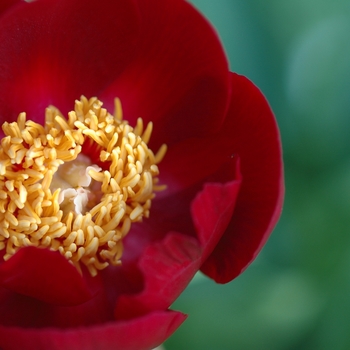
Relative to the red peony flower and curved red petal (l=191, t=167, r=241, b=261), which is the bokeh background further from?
curved red petal (l=191, t=167, r=241, b=261)

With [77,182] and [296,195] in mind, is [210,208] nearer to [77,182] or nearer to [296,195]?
[77,182]

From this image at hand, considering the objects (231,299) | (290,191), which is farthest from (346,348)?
(290,191)

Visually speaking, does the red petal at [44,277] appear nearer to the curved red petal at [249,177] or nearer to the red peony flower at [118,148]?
the red peony flower at [118,148]

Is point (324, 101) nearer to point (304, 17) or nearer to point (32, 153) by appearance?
point (304, 17)

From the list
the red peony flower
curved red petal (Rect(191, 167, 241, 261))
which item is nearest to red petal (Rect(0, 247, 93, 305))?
the red peony flower

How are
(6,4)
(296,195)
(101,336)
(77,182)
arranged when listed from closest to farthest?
(101,336)
(6,4)
(77,182)
(296,195)

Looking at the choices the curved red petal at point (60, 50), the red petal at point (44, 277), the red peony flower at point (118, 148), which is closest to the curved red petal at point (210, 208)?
the red peony flower at point (118, 148)

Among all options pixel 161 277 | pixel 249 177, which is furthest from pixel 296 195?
pixel 161 277
